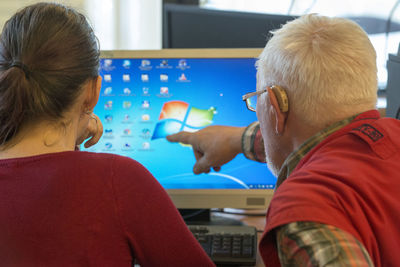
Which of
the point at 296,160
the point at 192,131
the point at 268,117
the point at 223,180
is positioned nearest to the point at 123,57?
the point at 192,131

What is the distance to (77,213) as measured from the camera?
0.76 metres

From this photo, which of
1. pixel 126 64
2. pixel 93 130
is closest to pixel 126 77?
pixel 126 64

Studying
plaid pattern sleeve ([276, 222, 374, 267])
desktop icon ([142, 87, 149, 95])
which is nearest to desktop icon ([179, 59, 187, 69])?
desktop icon ([142, 87, 149, 95])

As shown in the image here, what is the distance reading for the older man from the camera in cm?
62

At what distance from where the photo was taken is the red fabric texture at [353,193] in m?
0.63

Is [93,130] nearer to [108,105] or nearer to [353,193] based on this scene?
[108,105]

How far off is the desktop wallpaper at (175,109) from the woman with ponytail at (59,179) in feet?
1.46

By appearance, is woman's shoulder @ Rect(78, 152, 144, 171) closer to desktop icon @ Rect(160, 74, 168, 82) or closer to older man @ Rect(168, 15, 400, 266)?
older man @ Rect(168, 15, 400, 266)

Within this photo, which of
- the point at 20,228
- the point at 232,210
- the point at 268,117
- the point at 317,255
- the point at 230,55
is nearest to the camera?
the point at 317,255

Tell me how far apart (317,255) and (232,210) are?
0.88 metres

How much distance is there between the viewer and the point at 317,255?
604mm

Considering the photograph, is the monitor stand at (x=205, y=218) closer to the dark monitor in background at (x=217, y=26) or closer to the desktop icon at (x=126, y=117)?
the desktop icon at (x=126, y=117)

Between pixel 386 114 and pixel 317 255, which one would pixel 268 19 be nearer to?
pixel 386 114

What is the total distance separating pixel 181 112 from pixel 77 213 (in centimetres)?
56
